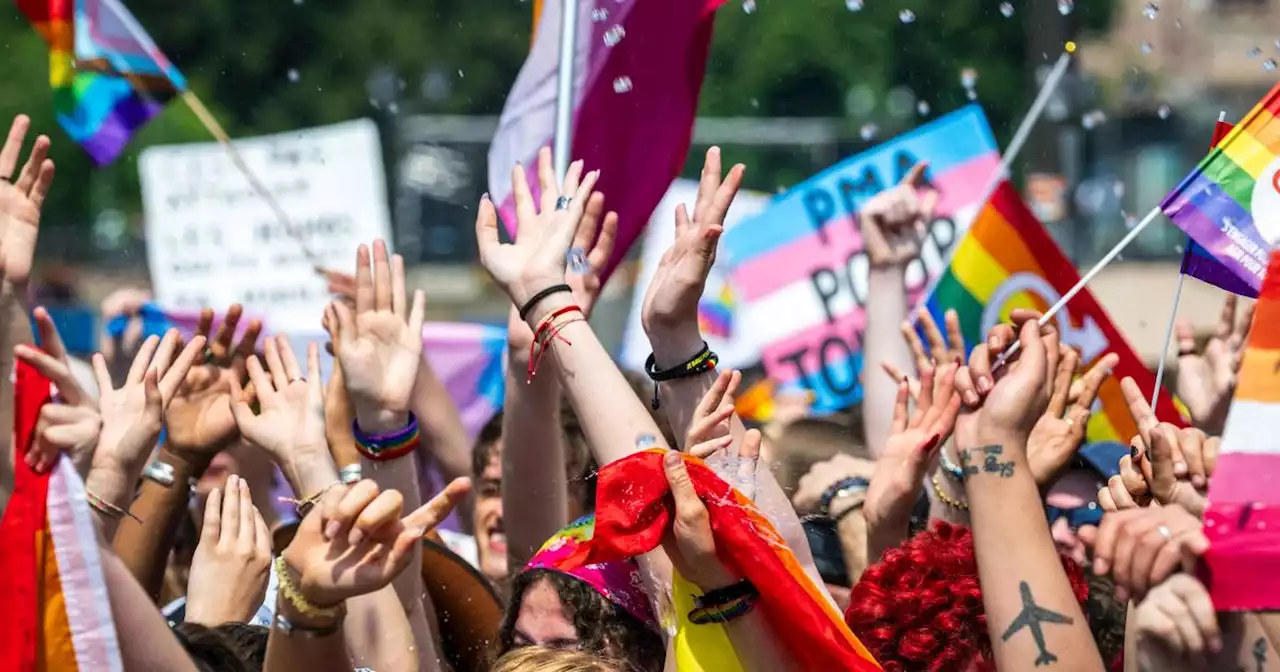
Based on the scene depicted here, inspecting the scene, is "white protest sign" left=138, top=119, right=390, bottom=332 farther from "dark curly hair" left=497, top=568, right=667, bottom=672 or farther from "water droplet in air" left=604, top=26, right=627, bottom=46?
"dark curly hair" left=497, top=568, right=667, bottom=672

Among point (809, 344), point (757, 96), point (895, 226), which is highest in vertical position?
point (757, 96)

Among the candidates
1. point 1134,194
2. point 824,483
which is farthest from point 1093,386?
point 1134,194

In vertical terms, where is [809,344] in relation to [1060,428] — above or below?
above

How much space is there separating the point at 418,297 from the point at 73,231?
96.3 ft

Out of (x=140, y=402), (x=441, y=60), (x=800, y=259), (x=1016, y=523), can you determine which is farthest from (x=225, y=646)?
(x=441, y=60)

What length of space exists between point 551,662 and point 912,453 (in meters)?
0.82

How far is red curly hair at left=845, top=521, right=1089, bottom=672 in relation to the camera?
2617 millimetres

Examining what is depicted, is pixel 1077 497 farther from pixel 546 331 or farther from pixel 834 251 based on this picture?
pixel 834 251

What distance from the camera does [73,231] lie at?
3108cm

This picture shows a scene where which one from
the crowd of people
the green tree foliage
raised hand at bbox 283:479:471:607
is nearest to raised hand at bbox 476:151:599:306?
the crowd of people

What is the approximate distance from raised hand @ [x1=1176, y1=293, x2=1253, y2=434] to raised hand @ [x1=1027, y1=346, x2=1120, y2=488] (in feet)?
0.52

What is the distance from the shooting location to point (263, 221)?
24.4 ft

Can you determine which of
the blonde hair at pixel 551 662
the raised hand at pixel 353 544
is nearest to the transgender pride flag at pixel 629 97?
the blonde hair at pixel 551 662

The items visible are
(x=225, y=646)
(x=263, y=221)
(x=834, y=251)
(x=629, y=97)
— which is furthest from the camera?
(x=263, y=221)
